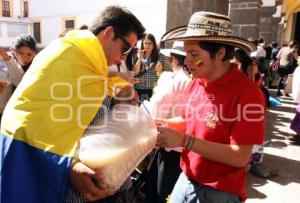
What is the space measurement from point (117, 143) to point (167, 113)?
1162 millimetres

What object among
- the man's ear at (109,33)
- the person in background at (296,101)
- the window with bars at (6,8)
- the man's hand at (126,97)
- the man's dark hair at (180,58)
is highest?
the window with bars at (6,8)

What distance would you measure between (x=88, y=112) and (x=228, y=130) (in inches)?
28.4

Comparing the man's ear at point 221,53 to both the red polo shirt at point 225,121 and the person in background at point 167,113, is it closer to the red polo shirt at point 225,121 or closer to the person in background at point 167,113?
the red polo shirt at point 225,121

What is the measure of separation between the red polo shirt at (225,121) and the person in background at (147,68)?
136 inches

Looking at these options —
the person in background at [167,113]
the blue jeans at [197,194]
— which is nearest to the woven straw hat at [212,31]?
the person in background at [167,113]

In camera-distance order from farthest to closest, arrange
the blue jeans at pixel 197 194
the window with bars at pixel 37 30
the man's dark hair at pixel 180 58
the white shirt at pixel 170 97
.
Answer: the window with bars at pixel 37 30
the man's dark hair at pixel 180 58
the white shirt at pixel 170 97
the blue jeans at pixel 197 194

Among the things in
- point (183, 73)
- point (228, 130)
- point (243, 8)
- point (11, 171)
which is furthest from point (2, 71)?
point (243, 8)

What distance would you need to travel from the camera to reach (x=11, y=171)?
4.17 feet

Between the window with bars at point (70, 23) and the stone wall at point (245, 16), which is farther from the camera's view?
the window with bars at point (70, 23)

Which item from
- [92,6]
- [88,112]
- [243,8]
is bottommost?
[88,112]

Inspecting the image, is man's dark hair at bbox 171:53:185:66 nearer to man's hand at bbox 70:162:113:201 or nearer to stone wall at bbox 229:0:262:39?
man's hand at bbox 70:162:113:201

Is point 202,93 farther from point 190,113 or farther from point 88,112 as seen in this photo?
point 88,112

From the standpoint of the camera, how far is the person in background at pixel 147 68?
5227mm

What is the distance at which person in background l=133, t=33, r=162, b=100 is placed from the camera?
Result: 17.1ft
